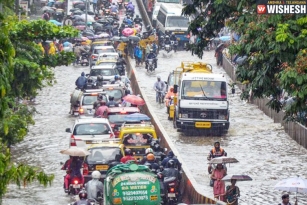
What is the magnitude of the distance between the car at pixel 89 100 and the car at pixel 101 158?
12.4 m

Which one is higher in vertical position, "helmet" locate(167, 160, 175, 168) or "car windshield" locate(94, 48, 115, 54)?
"helmet" locate(167, 160, 175, 168)

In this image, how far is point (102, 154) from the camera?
28438mm

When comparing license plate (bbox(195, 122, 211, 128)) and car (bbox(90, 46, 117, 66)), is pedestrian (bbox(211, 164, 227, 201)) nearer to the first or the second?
license plate (bbox(195, 122, 211, 128))

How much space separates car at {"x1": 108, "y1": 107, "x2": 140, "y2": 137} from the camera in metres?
36.1

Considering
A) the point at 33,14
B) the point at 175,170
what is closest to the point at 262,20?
the point at 175,170

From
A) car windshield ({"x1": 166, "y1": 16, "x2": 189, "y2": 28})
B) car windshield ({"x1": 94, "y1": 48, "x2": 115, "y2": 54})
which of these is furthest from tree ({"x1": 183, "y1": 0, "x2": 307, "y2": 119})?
car windshield ({"x1": 166, "y1": 16, "x2": 189, "y2": 28})

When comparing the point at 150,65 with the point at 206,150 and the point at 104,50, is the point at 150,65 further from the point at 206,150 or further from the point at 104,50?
the point at 206,150

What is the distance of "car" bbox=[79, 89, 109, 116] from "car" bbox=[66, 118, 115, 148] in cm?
752

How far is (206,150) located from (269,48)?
14.5 metres

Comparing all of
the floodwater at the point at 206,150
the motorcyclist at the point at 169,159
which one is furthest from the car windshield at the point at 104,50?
the motorcyclist at the point at 169,159

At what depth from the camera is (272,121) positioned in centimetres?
4247

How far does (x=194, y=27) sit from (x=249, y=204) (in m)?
4.31

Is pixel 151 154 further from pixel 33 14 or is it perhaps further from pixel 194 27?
pixel 33 14

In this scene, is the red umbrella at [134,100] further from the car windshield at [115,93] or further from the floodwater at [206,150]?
the car windshield at [115,93]
